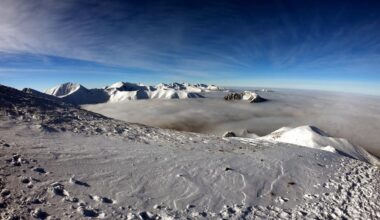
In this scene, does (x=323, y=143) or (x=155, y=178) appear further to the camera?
(x=323, y=143)

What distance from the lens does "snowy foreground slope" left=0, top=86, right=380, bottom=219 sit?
9.14m

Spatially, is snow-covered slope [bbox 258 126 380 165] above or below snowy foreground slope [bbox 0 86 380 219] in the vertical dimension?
below

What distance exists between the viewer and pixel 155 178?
1198 cm

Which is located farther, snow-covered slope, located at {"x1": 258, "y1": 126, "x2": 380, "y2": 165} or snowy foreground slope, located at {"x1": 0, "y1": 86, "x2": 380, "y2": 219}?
snow-covered slope, located at {"x1": 258, "y1": 126, "x2": 380, "y2": 165}

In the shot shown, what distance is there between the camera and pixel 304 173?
15812 millimetres

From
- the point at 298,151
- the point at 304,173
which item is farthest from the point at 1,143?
the point at 298,151

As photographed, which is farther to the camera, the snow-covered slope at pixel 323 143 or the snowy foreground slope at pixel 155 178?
the snow-covered slope at pixel 323 143

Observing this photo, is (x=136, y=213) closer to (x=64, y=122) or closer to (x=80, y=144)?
(x=80, y=144)

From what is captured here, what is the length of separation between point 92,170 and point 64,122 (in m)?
9.02

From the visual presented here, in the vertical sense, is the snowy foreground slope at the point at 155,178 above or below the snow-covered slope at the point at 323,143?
above

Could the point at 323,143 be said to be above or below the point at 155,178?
below

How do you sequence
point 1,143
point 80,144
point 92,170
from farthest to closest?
1. point 80,144
2. point 1,143
3. point 92,170

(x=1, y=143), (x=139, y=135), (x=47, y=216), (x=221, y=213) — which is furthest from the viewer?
(x=139, y=135)

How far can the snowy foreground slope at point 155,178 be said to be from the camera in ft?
30.0
